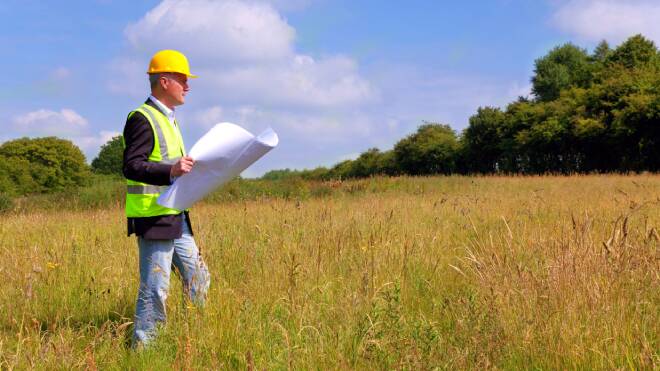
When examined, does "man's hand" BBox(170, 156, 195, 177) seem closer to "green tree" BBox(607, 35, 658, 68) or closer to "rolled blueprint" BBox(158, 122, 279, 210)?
"rolled blueprint" BBox(158, 122, 279, 210)

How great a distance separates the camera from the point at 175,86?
336 cm

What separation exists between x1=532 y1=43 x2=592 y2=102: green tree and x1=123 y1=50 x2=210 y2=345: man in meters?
48.8

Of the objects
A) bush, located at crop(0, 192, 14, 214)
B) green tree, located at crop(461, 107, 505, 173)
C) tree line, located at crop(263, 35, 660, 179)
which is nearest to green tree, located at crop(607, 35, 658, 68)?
tree line, located at crop(263, 35, 660, 179)

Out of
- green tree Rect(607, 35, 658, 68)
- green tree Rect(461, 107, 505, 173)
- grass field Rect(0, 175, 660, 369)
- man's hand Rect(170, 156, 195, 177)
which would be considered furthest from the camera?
green tree Rect(461, 107, 505, 173)

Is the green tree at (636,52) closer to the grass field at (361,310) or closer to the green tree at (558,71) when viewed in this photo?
the green tree at (558,71)

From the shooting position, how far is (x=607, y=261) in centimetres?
359

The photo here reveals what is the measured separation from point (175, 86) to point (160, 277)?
1184 millimetres

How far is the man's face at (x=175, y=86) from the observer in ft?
11.0

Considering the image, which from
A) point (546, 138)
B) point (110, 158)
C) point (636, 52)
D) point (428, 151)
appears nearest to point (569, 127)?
point (546, 138)

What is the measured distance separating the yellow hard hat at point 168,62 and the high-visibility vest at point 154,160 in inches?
9.6

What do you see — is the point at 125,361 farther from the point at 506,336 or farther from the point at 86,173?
the point at 86,173

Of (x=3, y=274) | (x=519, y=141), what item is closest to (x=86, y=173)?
(x=519, y=141)

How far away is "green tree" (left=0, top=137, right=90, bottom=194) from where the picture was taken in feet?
194

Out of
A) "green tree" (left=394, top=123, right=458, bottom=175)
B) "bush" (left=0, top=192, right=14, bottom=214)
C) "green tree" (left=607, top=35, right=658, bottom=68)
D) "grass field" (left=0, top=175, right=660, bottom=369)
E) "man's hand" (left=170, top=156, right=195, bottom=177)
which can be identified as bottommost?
"grass field" (left=0, top=175, right=660, bottom=369)
